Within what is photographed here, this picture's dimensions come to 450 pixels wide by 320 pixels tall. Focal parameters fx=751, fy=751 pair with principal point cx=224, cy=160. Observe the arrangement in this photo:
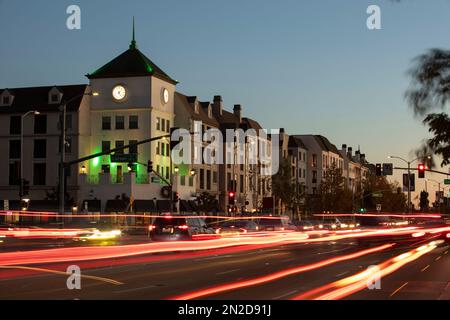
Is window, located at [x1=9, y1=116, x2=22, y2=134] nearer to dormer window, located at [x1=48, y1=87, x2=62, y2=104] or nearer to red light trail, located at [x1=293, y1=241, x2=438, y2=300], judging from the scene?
dormer window, located at [x1=48, y1=87, x2=62, y2=104]

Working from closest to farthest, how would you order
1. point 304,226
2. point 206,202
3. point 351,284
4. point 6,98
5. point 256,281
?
point 351,284 < point 256,281 < point 304,226 < point 206,202 < point 6,98

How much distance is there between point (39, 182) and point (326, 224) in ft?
99.1

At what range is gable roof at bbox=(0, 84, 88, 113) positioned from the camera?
258 feet

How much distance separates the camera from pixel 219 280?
21.0 metres

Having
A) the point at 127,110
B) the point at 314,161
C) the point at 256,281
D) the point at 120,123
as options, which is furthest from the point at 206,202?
the point at 256,281

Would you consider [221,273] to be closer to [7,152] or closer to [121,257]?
[121,257]

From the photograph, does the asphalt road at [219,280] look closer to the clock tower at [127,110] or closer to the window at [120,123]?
the clock tower at [127,110]

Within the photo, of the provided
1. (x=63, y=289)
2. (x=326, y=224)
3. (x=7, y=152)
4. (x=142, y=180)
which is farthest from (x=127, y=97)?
(x=63, y=289)

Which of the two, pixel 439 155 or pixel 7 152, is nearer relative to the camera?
pixel 439 155

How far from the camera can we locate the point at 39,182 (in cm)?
7900

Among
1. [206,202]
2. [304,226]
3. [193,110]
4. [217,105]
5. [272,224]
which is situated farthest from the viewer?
[217,105]

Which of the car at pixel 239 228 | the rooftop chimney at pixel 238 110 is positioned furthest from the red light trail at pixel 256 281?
the rooftop chimney at pixel 238 110

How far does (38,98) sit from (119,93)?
31.7 ft

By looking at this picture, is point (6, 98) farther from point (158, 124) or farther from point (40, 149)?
point (158, 124)
